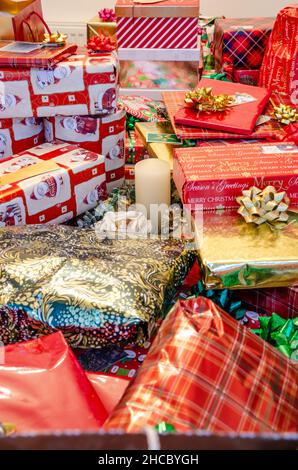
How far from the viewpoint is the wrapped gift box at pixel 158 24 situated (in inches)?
68.2

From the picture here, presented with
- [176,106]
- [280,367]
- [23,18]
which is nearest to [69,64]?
[23,18]

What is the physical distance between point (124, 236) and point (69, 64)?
0.55 meters

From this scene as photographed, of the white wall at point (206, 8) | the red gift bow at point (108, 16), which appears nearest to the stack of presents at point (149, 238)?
the red gift bow at point (108, 16)

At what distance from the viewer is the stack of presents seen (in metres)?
0.66

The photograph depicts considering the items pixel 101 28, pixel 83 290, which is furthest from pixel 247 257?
pixel 101 28

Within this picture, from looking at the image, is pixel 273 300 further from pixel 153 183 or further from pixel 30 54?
pixel 30 54

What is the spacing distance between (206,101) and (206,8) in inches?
71.9

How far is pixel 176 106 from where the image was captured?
160 centimetres

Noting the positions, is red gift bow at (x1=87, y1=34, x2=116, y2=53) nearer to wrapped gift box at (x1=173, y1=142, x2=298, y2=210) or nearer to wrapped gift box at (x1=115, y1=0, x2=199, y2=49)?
wrapped gift box at (x1=115, y1=0, x2=199, y2=49)

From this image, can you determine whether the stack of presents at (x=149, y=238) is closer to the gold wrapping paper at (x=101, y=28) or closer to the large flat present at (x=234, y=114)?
the large flat present at (x=234, y=114)

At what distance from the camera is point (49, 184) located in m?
1.21

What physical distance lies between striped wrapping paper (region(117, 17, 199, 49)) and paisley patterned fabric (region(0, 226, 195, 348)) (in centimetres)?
103

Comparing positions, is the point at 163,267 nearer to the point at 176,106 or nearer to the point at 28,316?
the point at 28,316

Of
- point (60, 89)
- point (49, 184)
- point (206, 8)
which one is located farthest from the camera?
point (206, 8)
